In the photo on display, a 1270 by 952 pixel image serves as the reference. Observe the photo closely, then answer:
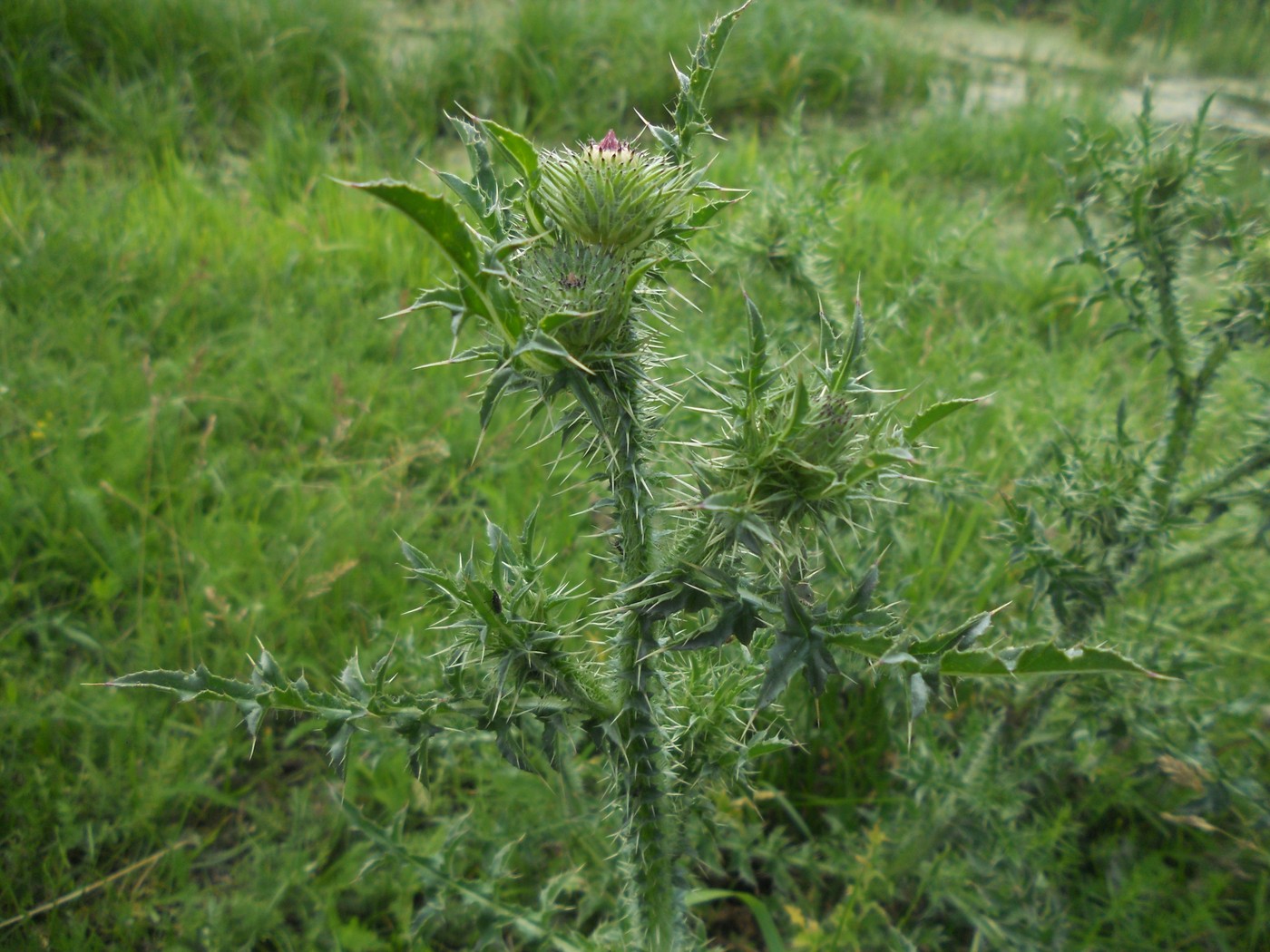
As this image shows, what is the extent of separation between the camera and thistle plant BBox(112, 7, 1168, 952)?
1.06m

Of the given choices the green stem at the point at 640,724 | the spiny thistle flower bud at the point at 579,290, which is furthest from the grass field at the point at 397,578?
the spiny thistle flower bud at the point at 579,290

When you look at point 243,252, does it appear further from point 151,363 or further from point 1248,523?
point 1248,523

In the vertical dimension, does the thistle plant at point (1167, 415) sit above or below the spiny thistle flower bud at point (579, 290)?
below

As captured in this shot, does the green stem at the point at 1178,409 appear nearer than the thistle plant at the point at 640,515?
No

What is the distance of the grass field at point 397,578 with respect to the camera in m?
1.86

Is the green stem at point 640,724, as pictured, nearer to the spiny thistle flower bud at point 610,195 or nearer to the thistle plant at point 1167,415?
the spiny thistle flower bud at point 610,195

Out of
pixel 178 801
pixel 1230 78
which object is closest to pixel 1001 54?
pixel 1230 78

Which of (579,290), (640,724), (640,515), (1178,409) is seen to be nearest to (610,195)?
(579,290)

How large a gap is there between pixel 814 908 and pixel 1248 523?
4.40ft

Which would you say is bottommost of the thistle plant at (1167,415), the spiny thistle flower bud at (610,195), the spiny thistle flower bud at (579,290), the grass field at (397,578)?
the grass field at (397,578)

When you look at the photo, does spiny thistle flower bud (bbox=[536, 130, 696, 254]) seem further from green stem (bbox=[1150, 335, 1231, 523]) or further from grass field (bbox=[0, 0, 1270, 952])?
green stem (bbox=[1150, 335, 1231, 523])

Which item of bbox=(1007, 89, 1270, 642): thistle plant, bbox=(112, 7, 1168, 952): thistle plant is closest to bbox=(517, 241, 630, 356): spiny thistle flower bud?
bbox=(112, 7, 1168, 952): thistle plant

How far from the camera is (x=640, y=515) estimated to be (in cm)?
121

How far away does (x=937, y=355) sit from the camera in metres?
3.01
